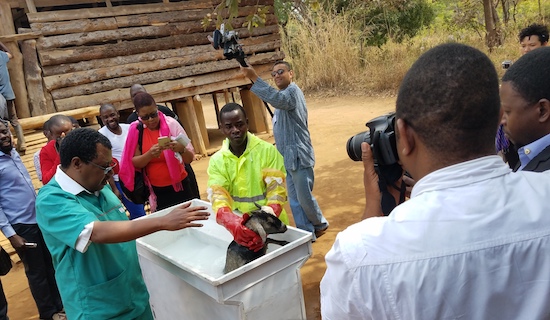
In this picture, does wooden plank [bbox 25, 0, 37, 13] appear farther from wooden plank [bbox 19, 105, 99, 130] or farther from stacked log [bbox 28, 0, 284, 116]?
wooden plank [bbox 19, 105, 99, 130]

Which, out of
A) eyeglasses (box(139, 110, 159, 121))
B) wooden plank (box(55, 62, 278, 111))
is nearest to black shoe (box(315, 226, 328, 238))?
eyeglasses (box(139, 110, 159, 121))

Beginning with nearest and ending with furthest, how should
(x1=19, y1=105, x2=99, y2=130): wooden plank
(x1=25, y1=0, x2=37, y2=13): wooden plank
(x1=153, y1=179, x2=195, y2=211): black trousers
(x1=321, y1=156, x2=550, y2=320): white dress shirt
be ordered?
1. (x1=321, y1=156, x2=550, y2=320): white dress shirt
2. (x1=153, y1=179, x2=195, y2=211): black trousers
3. (x1=19, y1=105, x2=99, y2=130): wooden plank
4. (x1=25, y1=0, x2=37, y2=13): wooden plank

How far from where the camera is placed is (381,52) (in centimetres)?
1499

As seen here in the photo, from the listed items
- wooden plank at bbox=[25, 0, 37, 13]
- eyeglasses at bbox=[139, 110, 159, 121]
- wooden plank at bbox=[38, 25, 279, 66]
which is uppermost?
wooden plank at bbox=[25, 0, 37, 13]

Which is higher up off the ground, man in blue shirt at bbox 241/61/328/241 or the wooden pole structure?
the wooden pole structure

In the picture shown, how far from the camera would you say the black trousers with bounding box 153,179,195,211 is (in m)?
3.75

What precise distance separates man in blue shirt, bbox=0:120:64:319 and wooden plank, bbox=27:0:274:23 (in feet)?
15.6

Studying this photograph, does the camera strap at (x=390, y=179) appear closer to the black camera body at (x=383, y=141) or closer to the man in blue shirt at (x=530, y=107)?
the black camera body at (x=383, y=141)

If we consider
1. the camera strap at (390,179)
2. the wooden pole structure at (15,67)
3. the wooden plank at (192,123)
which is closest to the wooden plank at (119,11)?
the wooden pole structure at (15,67)

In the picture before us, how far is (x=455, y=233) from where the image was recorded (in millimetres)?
882

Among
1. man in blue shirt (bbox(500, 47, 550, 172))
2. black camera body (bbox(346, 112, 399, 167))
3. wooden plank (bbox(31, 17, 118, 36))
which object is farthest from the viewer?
wooden plank (bbox(31, 17, 118, 36))

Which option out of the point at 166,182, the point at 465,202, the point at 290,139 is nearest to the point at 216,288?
the point at 465,202

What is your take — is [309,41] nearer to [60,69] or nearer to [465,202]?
[60,69]

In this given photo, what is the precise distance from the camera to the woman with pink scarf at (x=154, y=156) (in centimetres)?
354
